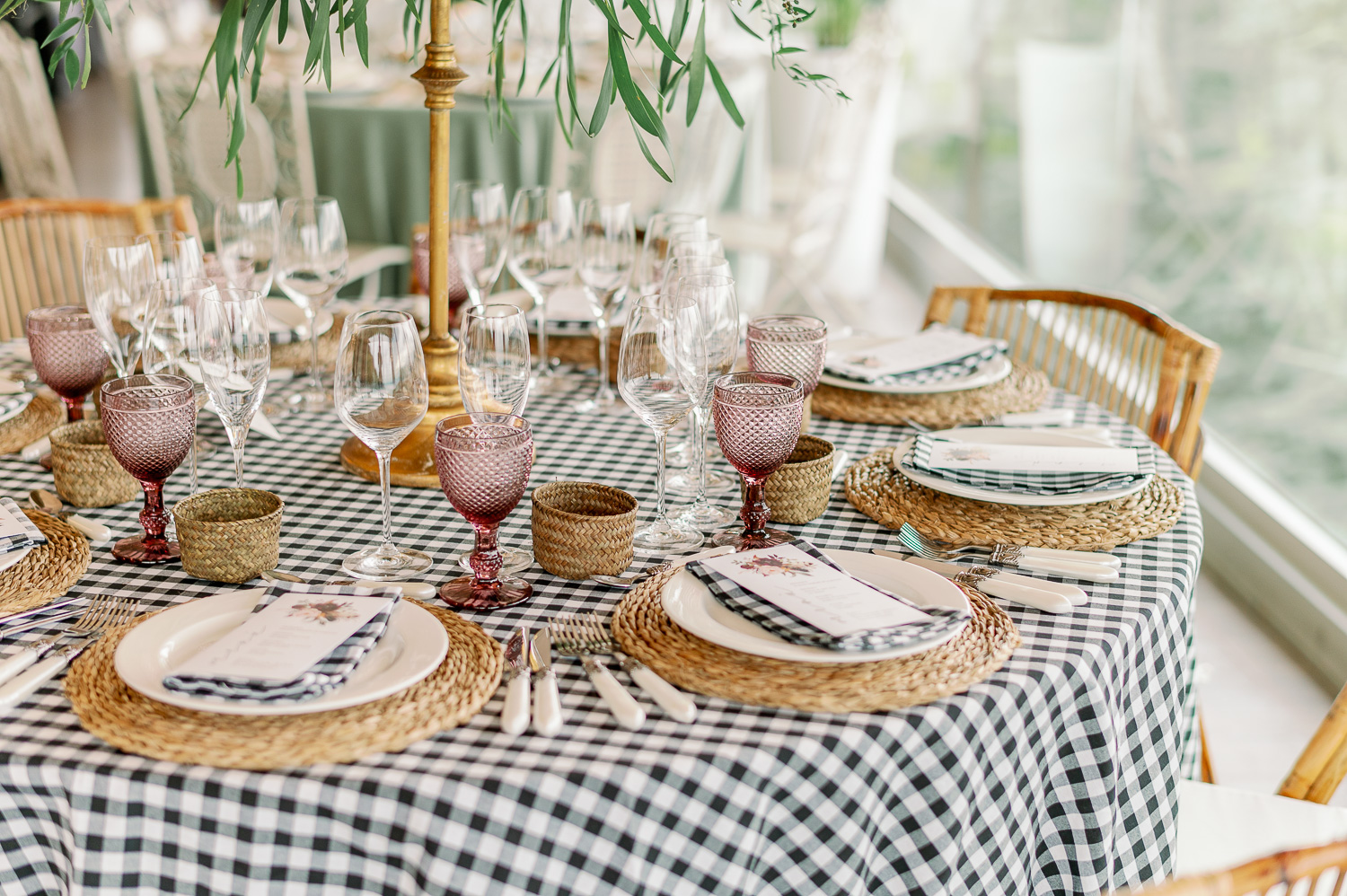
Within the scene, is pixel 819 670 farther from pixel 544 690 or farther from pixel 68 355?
pixel 68 355

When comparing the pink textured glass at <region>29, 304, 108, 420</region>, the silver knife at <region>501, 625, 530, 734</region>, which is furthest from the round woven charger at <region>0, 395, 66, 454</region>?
the silver knife at <region>501, 625, 530, 734</region>

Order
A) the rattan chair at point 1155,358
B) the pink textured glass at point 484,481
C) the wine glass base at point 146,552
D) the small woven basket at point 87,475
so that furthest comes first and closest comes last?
the rattan chair at point 1155,358, the small woven basket at point 87,475, the wine glass base at point 146,552, the pink textured glass at point 484,481

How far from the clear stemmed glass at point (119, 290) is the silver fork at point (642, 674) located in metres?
0.74

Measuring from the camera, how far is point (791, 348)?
1.40 m

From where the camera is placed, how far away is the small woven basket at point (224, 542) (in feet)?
3.64

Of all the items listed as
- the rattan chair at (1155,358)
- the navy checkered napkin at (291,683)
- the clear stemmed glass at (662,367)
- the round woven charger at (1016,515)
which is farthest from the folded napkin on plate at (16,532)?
the rattan chair at (1155,358)

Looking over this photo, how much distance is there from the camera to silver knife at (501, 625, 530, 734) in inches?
35.5

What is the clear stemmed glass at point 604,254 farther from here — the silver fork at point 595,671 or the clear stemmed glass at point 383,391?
the silver fork at point 595,671

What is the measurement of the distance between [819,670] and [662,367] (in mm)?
442

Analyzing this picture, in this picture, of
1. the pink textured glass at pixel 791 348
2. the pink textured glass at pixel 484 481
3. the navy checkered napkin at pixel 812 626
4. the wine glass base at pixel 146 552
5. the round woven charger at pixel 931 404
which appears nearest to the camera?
the navy checkered napkin at pixel 812 626

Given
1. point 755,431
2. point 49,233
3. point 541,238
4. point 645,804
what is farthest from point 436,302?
point 49,233

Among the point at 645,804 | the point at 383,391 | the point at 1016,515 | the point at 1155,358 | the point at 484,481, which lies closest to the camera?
the point at 645,804

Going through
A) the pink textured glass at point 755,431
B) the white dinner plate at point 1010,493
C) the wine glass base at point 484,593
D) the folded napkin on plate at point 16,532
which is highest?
the pink textured glass at point 755,431

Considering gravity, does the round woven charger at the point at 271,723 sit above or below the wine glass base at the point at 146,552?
above
